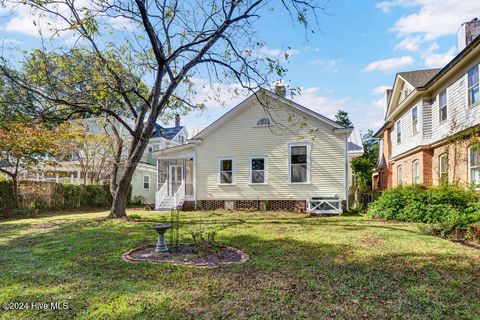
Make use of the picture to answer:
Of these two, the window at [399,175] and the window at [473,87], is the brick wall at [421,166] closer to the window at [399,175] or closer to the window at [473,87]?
the window at [399,175]

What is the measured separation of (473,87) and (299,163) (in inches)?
298

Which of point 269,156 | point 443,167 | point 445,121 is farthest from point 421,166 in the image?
point 269,156

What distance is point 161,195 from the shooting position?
1683 centimetres

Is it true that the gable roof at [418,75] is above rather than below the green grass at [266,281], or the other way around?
above

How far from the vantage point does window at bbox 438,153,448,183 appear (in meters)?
11.3

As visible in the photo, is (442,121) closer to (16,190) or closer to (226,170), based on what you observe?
(226,170)

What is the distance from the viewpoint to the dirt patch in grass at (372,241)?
693 cm

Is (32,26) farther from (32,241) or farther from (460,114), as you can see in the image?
(460,114)

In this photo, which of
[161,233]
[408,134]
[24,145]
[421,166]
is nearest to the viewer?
[161,233]

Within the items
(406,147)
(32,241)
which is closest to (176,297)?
(32,241)

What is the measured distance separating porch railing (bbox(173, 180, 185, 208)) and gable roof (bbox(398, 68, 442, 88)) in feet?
44.2

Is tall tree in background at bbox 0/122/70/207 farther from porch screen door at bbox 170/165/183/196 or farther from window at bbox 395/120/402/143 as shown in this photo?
window at bbox 395/120/402/143

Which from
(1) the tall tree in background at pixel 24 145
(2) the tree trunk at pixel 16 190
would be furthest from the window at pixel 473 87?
(2) the tree trunk at pixel 16 190

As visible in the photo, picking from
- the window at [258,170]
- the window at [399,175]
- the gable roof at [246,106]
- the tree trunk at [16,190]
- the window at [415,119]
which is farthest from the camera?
the window at [399,175]
